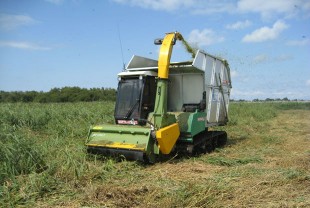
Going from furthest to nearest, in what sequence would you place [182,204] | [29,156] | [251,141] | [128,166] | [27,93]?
[27,93] < [251,141] < [128,166] < [29,156] < [182,204]

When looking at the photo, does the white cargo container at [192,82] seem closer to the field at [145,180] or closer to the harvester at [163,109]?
the harvester at [163,109]

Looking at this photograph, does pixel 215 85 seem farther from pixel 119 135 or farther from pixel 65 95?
pixel 65 95

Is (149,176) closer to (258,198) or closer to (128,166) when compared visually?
(128,166)

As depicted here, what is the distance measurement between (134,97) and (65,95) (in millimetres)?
32004

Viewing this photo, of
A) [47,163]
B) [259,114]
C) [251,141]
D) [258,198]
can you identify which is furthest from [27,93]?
[258,198]

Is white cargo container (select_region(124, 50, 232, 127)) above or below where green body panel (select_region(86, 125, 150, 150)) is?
above

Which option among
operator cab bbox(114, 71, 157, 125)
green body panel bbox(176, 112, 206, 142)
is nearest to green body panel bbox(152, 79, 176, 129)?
operator cab bbox(114, 71, 157, 125)

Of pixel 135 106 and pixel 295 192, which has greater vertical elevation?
pixel 135 106

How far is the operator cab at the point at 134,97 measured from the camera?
7.90m

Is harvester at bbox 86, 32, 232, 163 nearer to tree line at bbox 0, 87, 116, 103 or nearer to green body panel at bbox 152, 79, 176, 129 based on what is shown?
green body panel at bbox 152, 79, 176, 129

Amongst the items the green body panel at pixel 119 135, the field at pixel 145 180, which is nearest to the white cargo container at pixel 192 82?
the field at pixel 145 180

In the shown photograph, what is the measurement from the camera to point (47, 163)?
610 centimetres

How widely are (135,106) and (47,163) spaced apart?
2.56 meters

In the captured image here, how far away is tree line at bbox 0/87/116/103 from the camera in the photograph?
3772 centimetres
